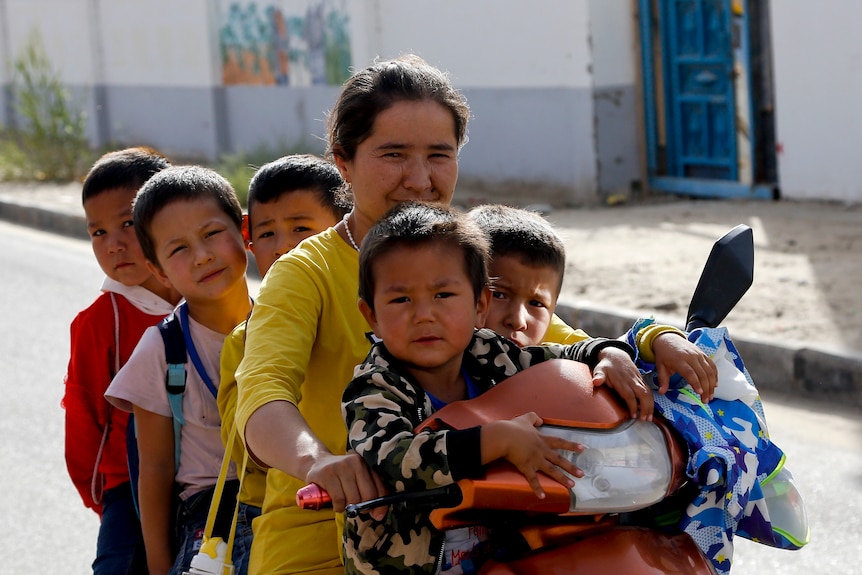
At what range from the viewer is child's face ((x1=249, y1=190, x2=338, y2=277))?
2.76 meters

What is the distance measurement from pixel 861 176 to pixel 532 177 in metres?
3.16

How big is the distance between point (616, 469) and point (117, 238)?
1693 mm

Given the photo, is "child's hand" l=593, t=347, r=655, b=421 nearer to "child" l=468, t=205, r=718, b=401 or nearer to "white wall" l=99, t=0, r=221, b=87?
"child" l=468, t=205, r=718, b=401

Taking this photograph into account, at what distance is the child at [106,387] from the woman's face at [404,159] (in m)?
0.75

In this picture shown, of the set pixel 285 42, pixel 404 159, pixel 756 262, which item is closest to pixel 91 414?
pixel 404 159

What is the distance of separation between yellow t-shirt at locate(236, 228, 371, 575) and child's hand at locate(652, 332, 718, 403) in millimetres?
525

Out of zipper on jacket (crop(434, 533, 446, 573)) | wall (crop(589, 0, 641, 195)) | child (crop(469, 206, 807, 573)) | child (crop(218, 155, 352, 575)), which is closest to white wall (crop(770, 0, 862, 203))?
wall (crop(589, 0, 641, 195))

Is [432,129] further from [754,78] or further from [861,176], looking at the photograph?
[754,78]

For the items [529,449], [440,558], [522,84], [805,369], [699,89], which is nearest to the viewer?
[529,449]

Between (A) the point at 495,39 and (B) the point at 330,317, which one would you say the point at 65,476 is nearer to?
(B) the point at 330,317

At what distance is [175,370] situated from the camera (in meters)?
2.37

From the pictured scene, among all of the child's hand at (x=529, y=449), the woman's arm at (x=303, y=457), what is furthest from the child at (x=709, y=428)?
the woman's arm at (x=303, y=457)

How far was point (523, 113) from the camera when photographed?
36.5 feet

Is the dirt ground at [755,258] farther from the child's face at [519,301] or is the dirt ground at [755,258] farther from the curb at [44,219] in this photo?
the curb at [44,219]
